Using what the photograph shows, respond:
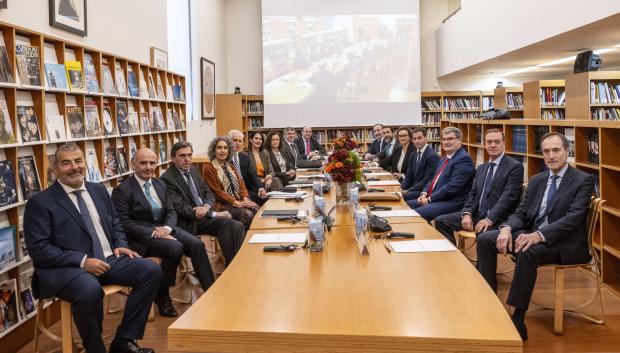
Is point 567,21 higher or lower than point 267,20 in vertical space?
lower

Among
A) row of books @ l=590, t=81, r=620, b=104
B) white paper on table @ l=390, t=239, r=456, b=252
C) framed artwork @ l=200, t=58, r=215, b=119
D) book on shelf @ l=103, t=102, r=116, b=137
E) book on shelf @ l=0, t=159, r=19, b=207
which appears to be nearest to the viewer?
white paper on table @ l=390, t=239, r=456, b=252

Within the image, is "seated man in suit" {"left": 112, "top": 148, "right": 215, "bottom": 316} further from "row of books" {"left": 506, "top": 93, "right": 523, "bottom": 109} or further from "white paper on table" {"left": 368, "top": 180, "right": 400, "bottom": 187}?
"row of books" {"left": 506, "top": 93, "right": 523, "bottom": 109}

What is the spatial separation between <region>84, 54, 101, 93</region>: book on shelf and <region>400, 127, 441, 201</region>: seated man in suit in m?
3.56

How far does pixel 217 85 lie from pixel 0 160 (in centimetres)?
897

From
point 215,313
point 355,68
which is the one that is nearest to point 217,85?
point 355,68

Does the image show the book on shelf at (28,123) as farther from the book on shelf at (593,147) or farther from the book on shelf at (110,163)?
the book on shelf at (593,147)

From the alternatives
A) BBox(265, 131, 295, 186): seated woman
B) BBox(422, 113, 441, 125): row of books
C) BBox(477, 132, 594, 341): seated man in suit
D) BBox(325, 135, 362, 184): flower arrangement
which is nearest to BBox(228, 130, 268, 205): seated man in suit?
BBox(265, 131, 295, 186): seated woman

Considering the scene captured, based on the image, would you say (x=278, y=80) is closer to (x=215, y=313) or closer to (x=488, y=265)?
(x=488, y=265)

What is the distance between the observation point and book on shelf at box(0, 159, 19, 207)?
10.8 ft

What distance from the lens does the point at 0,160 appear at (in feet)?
10.9

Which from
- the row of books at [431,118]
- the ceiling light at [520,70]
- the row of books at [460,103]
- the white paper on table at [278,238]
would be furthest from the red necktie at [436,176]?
the row of books at [460,103]

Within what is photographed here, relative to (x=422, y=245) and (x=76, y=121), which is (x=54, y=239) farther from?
(x=422, y=245)

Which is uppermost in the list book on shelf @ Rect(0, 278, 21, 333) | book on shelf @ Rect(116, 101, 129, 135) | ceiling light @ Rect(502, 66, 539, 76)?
ceiling light @ Rect(502, 66, 539, 76)

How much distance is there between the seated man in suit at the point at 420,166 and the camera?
6320 mm
